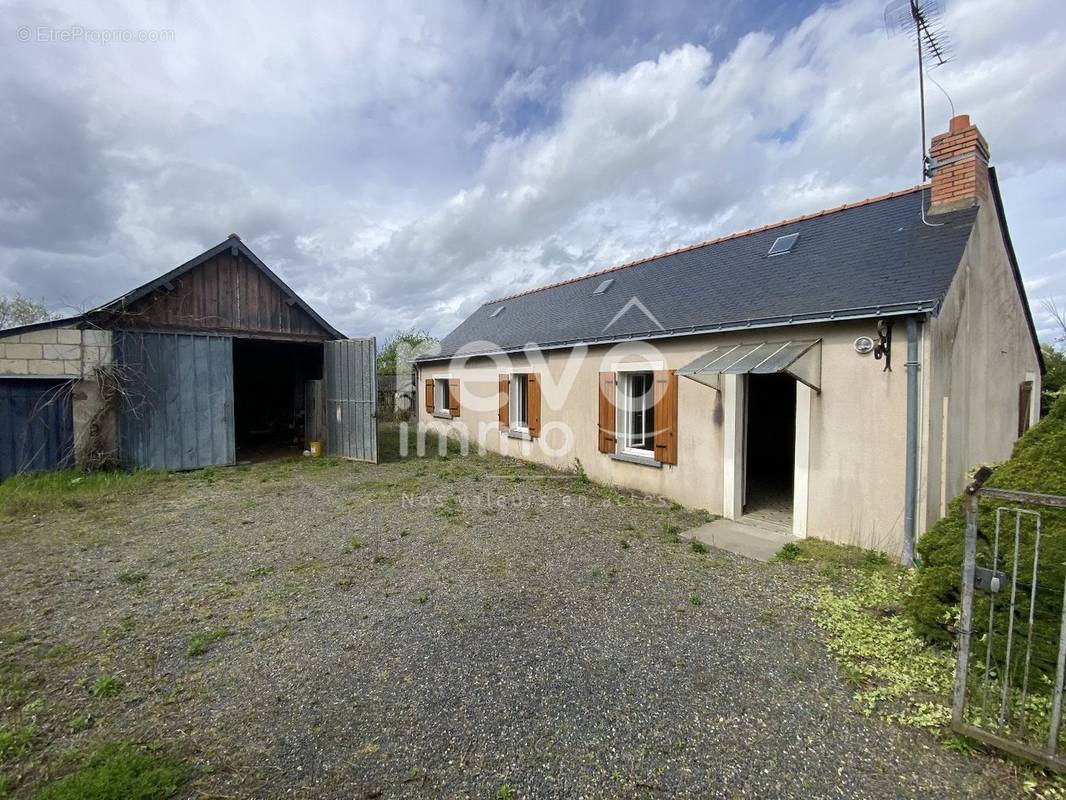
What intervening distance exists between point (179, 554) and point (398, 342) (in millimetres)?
23770

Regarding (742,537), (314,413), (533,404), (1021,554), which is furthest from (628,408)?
(314,413)

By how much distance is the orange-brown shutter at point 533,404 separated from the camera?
11469 mm

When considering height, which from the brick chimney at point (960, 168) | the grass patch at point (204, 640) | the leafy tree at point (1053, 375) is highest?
the brick chimney at point (960, 168)

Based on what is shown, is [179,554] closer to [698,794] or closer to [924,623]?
[698,794]

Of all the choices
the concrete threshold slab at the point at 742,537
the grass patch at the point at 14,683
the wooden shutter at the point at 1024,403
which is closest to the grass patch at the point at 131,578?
the grass patch at the point at 14,683

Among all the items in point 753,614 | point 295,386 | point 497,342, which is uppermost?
point 497,342

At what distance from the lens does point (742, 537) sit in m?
6.68

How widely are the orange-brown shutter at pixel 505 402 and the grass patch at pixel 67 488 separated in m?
7.48

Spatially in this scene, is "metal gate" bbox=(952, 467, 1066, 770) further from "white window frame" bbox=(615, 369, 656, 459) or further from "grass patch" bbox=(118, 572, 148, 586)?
"grass patch" bbox=(118, 572, 148, 586)

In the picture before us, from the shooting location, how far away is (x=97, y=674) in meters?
3.40

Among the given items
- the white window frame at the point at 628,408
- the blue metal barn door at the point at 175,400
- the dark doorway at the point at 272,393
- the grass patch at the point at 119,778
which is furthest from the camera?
the dark doorway at the point at 272,393

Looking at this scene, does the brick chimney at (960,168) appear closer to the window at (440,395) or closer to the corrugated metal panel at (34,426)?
the window at (440,395)

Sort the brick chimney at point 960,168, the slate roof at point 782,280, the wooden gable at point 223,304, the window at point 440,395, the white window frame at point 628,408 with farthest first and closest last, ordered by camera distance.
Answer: the window at point 440,395 → the wooden gable at point 223,304 → the white window frame at point 628,408 → the brick chimney at point 960,168 → the slate roof at point 782,280

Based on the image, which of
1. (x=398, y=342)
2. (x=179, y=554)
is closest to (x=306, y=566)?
(x=179, y=554)
